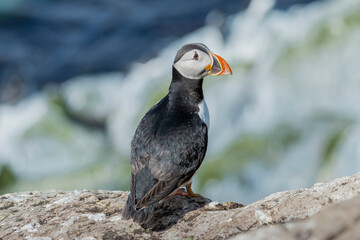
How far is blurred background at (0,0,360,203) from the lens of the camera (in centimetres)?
984

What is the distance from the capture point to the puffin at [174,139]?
4203mm

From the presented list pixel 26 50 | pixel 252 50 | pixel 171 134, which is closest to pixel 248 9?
pixel 252 50

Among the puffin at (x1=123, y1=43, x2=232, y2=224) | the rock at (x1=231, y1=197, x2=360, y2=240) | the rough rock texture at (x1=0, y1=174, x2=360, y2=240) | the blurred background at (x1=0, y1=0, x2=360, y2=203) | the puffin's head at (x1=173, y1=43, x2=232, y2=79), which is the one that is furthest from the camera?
the blurred background at (x1=0, y1=0, x2=360, y2=203)

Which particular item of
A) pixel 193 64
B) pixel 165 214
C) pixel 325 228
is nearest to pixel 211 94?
pixel 193 64

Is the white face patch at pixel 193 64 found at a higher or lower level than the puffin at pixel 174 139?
higher

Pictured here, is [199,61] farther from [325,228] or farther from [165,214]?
[325,228]

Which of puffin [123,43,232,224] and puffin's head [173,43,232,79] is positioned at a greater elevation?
puffin's head [173,43,232,79]

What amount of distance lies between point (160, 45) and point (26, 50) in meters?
3.94

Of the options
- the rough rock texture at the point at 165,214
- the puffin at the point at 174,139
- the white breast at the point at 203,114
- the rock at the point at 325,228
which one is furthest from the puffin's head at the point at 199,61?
the rock at the point at 325,228

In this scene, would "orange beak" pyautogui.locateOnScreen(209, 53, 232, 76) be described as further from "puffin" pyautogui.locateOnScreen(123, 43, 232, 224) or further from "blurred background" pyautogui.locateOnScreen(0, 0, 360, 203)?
"blurred background" pyautogui.locateOnScreen(0, 0, 360, 203)

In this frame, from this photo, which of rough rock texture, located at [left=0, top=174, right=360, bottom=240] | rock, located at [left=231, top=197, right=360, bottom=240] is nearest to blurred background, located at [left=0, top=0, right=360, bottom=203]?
rough rock texture, located at [left=0, top=174, right=360, bottom=240]

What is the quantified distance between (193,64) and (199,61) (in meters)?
0.07

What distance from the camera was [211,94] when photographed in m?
11.6

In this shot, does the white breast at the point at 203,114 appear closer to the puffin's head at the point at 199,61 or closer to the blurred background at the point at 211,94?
the puffin's head at the point at 199,61
